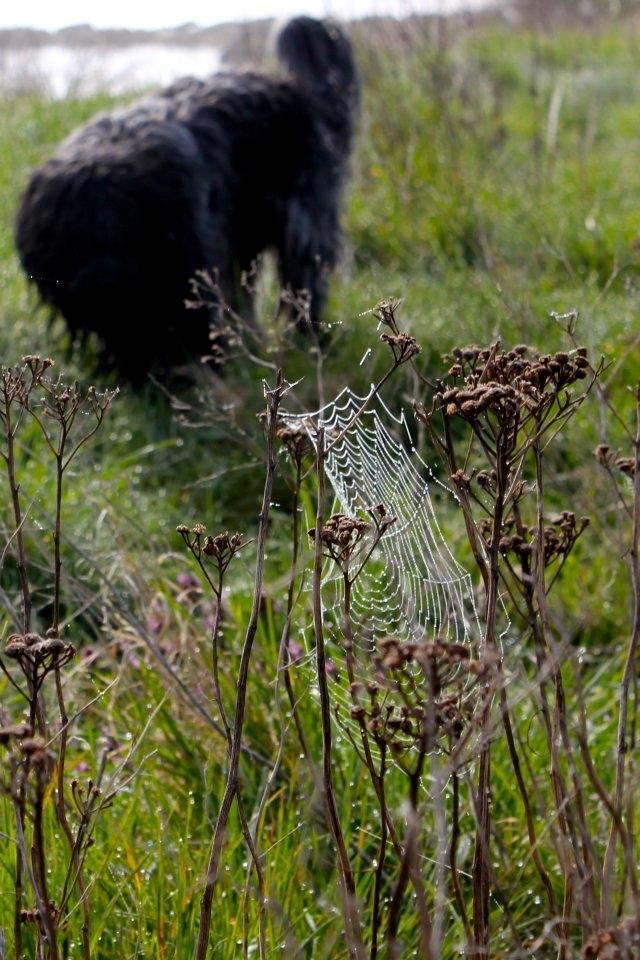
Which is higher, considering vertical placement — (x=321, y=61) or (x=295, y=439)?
(x=321, y=61)

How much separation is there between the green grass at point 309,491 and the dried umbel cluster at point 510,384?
30 centimetres

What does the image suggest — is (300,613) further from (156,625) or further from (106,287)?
(106,287)

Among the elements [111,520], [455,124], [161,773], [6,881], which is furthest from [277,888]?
[455,124]

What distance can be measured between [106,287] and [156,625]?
5.89ft

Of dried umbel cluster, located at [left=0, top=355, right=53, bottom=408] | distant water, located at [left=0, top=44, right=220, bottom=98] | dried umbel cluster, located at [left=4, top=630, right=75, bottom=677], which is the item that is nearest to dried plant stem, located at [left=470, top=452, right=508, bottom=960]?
dried umbel cluster, located at [left=4, top=630, right=75, bottom=677]

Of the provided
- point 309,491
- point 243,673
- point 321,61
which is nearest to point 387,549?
point 243,673

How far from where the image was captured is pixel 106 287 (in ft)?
14.3

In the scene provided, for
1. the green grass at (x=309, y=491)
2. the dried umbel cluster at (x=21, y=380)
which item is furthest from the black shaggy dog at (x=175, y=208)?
the dried umbel cluster at (x=21, y=380)

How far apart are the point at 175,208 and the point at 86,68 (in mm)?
7326

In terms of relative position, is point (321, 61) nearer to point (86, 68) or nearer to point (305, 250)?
point (305, 250)

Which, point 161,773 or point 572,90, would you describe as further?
point 572,90

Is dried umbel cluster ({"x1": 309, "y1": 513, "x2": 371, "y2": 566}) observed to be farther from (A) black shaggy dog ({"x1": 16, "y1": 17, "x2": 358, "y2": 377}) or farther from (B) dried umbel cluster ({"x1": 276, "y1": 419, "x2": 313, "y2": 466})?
(A) black shaggy dog ({"x1": 16, "y1": 17, "x2": 358, "y2": 377})

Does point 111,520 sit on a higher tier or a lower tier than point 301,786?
higher

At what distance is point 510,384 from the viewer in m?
1.48
